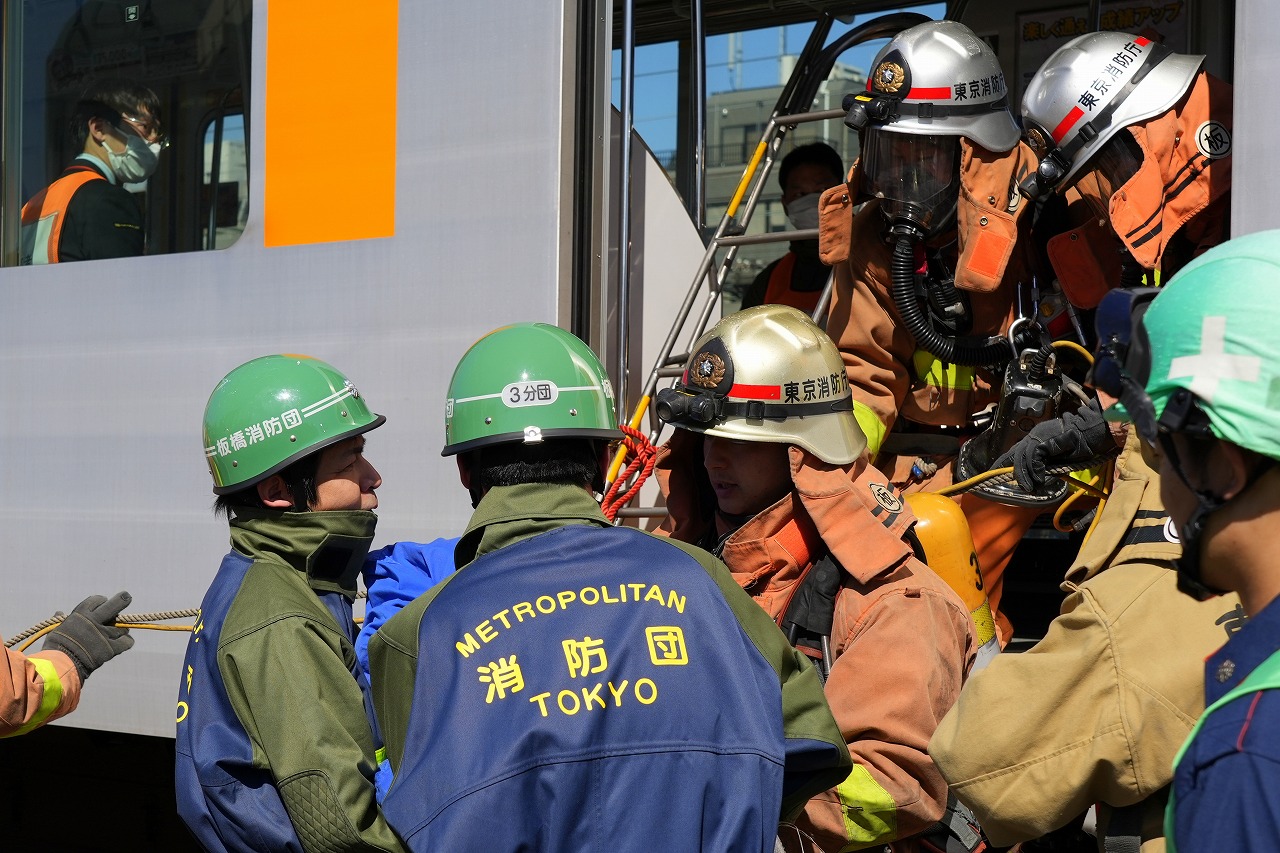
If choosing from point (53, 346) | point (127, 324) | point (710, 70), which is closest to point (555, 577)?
point (127, 324)

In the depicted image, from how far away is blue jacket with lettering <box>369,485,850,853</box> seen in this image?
1.52m

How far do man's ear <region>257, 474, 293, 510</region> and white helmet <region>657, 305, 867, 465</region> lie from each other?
75 centimetres

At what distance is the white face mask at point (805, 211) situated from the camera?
4711 mm

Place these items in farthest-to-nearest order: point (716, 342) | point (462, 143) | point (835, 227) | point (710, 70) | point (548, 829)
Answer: point (710, 70)
point (835, 227)
point (462, 143)
point (716, 342)
point (548, 829)

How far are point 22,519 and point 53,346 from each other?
51 centimetres

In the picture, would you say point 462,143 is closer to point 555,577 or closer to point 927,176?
point 927,176

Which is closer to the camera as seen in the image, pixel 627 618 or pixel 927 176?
pixel 627 618

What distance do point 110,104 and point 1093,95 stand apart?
2714 millimetres

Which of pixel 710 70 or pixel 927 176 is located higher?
pixel 710 70

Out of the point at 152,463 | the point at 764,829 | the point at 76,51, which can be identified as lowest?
the point at 764,829

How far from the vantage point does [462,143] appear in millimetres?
3174

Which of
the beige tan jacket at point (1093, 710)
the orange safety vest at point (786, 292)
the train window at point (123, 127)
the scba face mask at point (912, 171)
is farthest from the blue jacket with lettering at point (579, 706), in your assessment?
the orange safety vest at point (786, 292)

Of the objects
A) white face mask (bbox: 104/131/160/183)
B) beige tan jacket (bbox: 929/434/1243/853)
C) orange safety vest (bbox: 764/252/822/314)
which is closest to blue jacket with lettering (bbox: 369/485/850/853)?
beige tan jacket (bbox: 929/434/1243/853)

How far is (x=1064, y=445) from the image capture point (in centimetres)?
280
